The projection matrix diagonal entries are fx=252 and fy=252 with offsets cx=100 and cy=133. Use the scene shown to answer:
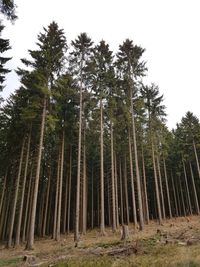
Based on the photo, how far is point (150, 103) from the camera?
96.8 feet

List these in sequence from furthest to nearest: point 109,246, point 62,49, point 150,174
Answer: point 150,174 → point 62,49 → point 109,246

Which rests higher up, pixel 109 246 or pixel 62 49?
pixel 62 49

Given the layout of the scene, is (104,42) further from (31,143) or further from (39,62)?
(31,143)

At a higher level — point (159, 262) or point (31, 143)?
point (31, 143)

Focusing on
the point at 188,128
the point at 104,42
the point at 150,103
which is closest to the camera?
the point at 104,42

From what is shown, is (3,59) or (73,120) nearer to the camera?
(3,59)

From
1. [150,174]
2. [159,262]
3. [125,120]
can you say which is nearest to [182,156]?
[150,174]

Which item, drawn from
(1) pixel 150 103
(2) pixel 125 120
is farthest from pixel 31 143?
(1) pixel 150 103

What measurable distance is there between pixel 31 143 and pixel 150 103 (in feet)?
47.4

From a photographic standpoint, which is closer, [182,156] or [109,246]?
[109,246]

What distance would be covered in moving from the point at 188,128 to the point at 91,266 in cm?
2992

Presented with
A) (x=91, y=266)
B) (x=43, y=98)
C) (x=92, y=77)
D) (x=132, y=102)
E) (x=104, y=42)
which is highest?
(x=104, y=42)

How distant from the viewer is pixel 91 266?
29.0ft

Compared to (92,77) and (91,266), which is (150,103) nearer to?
(92,77)
